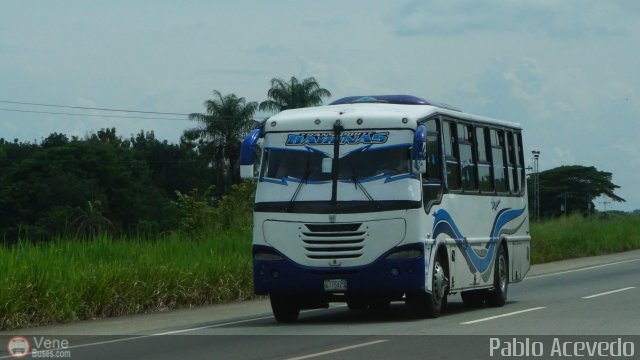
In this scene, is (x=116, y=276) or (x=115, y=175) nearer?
(x=116, y=276)

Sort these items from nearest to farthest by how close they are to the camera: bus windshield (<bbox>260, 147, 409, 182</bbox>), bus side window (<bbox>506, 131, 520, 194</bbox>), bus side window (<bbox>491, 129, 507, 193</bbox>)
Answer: bus windshield (<bbox>260, 147, 409, 182</bbox>) → bus side window (<bbox>491, 129, 507, 193</bbox>) → bus side window (<bbox>506, 131, 520, 194</bbox>)

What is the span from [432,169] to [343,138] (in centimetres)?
146

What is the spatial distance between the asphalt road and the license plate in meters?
0.52

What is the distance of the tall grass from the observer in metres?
43.7

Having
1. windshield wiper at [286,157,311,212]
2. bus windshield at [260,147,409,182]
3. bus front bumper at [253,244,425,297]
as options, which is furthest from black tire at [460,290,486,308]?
windshield wiper at [286,157,311,212]

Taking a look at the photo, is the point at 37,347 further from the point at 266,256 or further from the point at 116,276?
the point at 116,276

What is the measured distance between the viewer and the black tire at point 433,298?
1823cm

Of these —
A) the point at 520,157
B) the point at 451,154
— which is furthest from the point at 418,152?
the point at 520,157

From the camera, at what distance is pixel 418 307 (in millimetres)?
18344

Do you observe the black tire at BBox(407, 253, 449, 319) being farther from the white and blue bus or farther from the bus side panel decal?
the bus side panel decal

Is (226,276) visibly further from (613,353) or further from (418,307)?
(613,353)

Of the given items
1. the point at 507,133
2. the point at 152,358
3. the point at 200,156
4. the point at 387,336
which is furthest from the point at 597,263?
the point at 200,156

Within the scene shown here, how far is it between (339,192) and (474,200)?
3489 millimetres

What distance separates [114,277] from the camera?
69.6 ft
